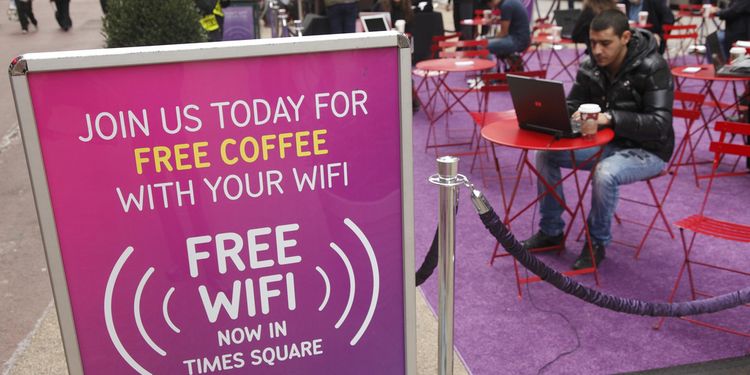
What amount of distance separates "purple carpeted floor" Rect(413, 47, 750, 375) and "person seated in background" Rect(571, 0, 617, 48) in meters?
2.30

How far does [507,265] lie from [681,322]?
1.08 meters

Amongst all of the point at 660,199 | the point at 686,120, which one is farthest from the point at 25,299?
the point at 686,120

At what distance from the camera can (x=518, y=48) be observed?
920 centimetres

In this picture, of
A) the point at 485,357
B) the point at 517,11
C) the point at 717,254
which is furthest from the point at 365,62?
the point at 517,11

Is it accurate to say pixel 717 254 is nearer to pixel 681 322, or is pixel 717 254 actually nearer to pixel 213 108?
pixel 681 322

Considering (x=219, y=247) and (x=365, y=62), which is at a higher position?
(x=365, y=62)

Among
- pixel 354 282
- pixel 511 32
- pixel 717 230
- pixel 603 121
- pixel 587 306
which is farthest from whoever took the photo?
pixel 511 32

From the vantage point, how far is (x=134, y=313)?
1880 mm

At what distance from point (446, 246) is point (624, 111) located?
2320 mm

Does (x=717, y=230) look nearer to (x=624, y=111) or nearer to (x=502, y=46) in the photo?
(x=624, y=111)

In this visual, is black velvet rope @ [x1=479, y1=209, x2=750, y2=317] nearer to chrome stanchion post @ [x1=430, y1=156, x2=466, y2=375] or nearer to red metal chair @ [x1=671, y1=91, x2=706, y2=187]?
chrome stanchion post @ [x1=430, y1=156, x2=466, y2=375]

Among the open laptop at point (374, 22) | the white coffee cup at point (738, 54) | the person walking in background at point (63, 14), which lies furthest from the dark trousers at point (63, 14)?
the white coffee cup at point (738, 54)

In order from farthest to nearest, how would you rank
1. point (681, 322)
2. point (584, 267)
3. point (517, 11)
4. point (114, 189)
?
point (517, 11) < point (584, 267) < point (681, 322) < point (114, 189)

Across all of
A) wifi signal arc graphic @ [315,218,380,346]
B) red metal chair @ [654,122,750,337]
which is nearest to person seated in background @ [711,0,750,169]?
red metal chair @ [654,122,750,337]
